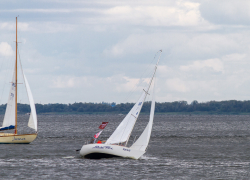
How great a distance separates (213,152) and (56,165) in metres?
20.9

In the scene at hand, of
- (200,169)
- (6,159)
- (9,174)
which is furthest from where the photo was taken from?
(6,159)

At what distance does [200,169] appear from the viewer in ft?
123

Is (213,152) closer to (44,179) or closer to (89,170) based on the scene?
(89,170)

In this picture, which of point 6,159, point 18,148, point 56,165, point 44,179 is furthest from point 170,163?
point 18,148

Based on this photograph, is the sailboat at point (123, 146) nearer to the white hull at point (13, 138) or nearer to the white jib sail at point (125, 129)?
the white jib sail at point (125, 129)

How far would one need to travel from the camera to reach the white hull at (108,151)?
40.7 metres

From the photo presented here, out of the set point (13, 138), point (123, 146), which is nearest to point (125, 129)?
point (123, 146)

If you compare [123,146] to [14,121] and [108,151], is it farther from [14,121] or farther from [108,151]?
[14,121]

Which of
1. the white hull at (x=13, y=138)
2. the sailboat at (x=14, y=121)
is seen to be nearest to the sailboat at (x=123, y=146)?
the sailboat at (x=14, y=121)

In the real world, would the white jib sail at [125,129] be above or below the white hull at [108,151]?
above

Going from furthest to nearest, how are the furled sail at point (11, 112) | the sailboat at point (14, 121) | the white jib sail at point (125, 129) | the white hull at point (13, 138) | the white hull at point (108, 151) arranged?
the furled sail at point (11, 112)
the sailboat at point (14, 121)
the white hull at point (13, 138)
the white jib sail at point (125, 129)
the white hull at point (108, 151)

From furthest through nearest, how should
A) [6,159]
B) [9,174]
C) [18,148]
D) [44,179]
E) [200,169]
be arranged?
1. [18,148]
2. [6,159]
3. [200,169]
4. [9,174]
5. [44,179]

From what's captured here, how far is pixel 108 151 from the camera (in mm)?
40719

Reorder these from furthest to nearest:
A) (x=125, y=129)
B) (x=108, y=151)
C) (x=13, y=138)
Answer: (x=13, y=138), (x=125, y=129), (x=108, y=151)
